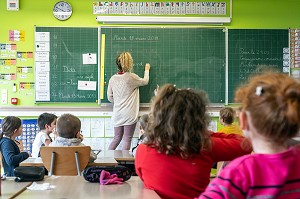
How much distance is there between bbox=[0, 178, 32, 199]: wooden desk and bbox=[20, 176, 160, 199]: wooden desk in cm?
3

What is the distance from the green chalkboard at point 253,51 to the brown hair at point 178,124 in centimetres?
409

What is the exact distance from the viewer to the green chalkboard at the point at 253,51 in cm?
576

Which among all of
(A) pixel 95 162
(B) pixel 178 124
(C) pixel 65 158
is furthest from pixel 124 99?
(B) pixel 178 124

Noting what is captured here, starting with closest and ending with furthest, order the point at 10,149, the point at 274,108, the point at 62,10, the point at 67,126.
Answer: the point at 274,108 < the point at 67,126 < the point at 10,149 < the point at 62,10

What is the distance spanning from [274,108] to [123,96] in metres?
4.49

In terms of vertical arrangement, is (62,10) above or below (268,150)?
above

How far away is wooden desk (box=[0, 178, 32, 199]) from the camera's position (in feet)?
5.80

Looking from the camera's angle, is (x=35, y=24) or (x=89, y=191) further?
(x=35, y=24)

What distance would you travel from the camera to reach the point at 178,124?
1.75 metres

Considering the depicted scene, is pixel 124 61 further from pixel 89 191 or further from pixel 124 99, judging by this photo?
pixel 89 191

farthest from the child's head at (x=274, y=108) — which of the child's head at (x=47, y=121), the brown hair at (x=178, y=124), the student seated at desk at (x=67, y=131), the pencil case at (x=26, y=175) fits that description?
the child's head at (x=47, y=121)

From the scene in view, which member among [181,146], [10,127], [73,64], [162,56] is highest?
[162,56]

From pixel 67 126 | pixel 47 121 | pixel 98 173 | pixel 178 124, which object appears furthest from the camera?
pixel 47 121

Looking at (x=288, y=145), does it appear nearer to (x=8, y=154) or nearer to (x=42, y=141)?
(x=8, y=154)
